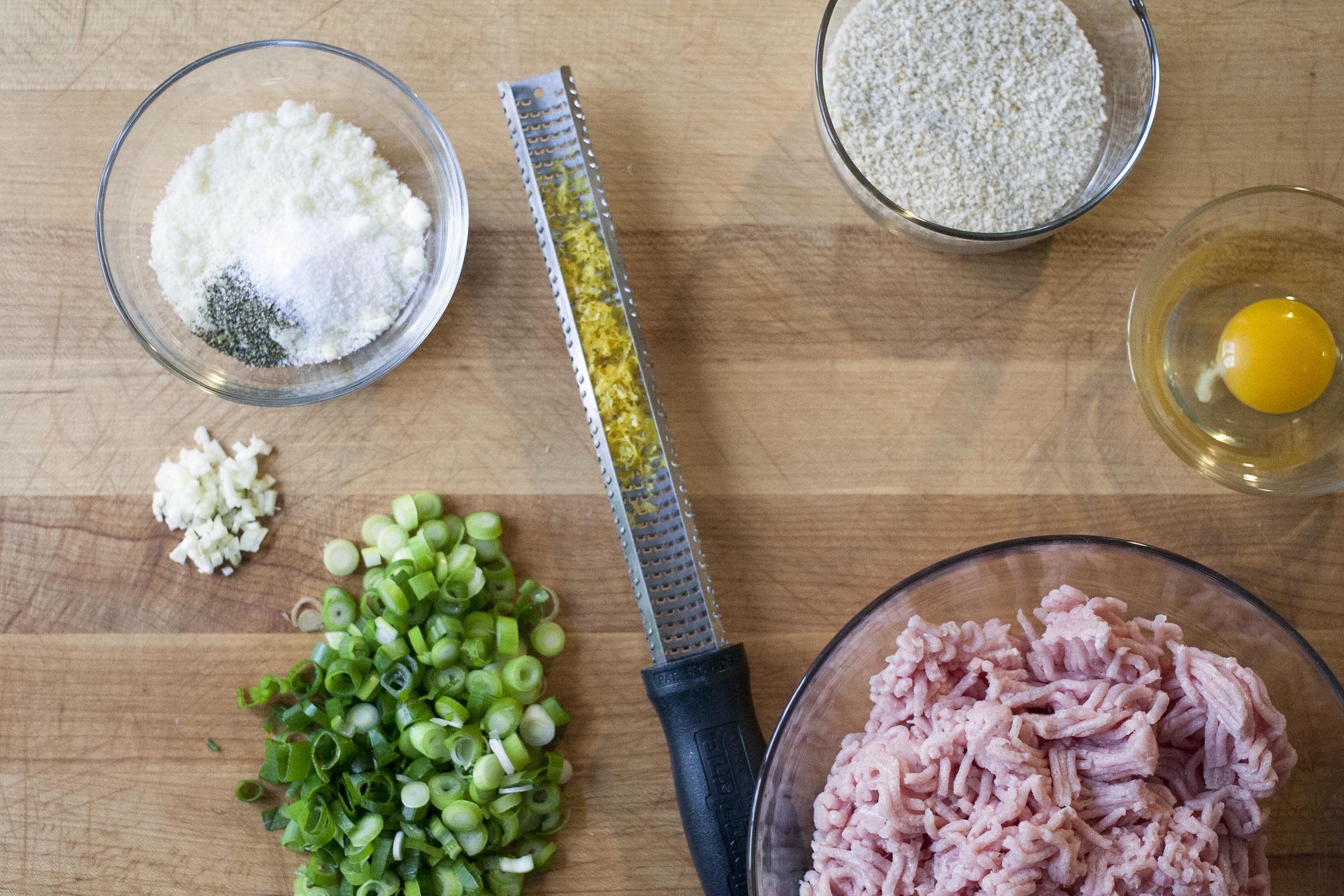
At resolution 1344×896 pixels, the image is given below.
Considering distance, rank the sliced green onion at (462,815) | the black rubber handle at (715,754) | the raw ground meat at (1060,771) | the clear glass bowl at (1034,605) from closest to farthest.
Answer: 1. the raw ground meat at (1060,771)
2. the clear glass bowl at (1034,605)
3. the black rubber handle at (715,754)
4. the sliced green onion at (462,815)

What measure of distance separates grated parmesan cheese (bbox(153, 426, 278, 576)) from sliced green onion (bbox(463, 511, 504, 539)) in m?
0.36

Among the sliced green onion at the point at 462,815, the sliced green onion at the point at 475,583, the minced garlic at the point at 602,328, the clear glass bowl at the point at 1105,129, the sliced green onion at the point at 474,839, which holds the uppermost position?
the clear glass bowl at the point at 1105,129

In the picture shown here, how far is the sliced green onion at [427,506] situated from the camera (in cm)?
167

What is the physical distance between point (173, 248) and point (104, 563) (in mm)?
573

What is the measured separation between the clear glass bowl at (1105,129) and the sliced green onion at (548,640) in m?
0.91

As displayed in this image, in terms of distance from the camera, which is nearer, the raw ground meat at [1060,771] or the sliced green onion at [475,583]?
the raw ground meat at [1060,771]

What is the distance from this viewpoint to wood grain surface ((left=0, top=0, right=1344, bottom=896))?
5.55ft

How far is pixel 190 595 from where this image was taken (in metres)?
A: 1.71

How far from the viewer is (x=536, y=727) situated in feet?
5.35

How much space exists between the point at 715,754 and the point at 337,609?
0.69 meters

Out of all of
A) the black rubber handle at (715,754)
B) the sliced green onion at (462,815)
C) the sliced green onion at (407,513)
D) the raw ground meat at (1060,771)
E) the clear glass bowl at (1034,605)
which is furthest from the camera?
the sliced green onion at (407,513)

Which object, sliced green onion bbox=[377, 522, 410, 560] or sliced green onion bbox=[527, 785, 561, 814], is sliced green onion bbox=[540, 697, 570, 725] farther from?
sliced green onion bbox=[377, 522, 410, 560]

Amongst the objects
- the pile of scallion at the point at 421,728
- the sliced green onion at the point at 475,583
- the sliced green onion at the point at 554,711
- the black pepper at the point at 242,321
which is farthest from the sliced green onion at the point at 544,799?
the black pepper at the point at 242,321

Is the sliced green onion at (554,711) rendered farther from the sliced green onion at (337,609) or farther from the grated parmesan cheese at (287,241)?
the grated parmesan cheese at (287,241)
